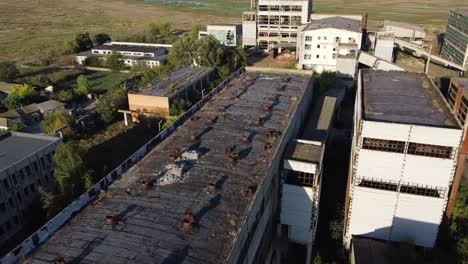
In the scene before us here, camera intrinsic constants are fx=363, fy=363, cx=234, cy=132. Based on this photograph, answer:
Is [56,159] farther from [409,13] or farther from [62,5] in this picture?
[62,5]

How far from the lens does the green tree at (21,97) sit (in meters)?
52.3

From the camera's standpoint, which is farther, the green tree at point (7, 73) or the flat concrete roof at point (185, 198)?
the green tree at point (7, 73)

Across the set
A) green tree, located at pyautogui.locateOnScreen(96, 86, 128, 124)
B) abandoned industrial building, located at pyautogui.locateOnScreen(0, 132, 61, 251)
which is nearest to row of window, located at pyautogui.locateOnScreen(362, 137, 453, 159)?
abandoned industrial building, located at pyautogui.locateOnScreen(0, 132, 61, 251)

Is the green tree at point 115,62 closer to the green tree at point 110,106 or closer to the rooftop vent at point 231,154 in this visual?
the green tree at point 110,106

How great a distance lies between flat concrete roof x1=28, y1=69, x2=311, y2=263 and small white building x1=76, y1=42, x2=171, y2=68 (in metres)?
47.0

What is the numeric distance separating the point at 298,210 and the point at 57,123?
30526mm

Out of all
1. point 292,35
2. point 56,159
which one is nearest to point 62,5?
point 292,35

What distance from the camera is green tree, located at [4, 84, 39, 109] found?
52281mm

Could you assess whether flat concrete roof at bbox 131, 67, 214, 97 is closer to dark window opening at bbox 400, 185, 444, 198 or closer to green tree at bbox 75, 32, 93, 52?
dark window opening at bbox 400, 185, 444, 198

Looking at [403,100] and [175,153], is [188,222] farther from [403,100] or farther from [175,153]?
[403,100]

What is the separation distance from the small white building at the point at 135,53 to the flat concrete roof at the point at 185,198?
4697 centimetres

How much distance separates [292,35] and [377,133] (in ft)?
188

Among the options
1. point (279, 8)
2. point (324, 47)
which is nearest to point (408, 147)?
point (324, 47)

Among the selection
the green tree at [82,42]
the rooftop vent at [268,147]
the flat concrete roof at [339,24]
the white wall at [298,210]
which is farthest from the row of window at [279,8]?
the white wall at [298,210]
